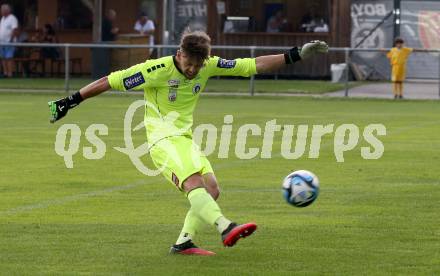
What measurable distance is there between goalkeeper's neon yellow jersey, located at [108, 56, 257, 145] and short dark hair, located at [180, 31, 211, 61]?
0.35m

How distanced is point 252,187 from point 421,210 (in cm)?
245

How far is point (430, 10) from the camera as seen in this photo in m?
35.2

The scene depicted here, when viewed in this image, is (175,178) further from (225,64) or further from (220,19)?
(220,19)

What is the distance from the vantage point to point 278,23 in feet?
118

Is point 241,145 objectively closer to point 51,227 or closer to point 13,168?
point 13,168

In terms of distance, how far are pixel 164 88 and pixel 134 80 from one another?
0.25m

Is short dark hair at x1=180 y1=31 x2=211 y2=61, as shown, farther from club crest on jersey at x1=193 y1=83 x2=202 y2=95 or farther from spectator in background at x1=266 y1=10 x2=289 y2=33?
spectator in background at x1=266 y1=10 x2=289 y2=33

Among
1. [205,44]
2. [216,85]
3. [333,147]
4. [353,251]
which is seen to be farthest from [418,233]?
[216,85]

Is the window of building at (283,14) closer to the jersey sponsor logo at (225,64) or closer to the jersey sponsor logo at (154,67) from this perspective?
the jersey sponsor logo at (225,64)

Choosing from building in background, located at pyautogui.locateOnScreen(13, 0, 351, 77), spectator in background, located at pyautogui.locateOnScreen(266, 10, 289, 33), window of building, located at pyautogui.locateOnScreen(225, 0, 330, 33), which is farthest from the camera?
spectator in background, located at pyautogui.locateOnScreen(266, 10, 289, 33)

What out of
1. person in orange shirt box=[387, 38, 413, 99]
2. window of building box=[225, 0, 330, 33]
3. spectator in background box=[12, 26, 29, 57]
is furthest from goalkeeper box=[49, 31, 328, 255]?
window of building box=[225, 0, 330, 33]

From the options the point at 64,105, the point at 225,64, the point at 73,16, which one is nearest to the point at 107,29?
the point at 73,16

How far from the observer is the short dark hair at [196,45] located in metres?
8.77

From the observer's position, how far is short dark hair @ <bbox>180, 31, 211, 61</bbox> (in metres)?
8.77
